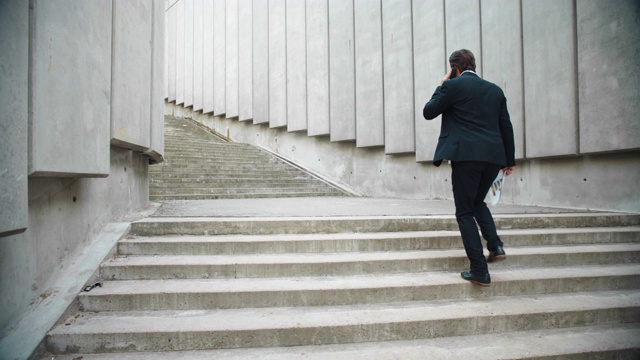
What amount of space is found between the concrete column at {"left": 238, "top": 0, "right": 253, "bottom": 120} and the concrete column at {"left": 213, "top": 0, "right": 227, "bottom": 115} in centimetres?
133

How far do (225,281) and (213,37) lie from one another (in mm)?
13932

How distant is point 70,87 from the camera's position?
237 cm

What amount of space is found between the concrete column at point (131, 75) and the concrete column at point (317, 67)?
5209mm

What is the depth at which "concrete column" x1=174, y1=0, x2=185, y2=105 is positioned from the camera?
647 inches

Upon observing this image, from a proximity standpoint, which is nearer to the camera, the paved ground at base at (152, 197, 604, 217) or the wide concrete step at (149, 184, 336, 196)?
the paved ground at base at (152, 197, 604, 217)

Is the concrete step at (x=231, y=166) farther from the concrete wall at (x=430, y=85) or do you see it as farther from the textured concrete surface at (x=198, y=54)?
the textured concrete surface at (x=198, y=54)

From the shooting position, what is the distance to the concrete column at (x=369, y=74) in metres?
7.65

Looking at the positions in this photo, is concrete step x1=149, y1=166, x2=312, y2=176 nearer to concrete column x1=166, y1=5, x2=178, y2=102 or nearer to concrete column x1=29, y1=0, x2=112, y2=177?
concrete column x1=29, y1=0, x2=112, y2=177

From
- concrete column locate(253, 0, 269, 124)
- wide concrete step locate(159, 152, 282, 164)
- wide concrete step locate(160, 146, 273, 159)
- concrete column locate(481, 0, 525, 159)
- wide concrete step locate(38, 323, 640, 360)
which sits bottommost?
wide concrete step locate(38, 323, 640, 360)

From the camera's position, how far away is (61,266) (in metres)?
2.55

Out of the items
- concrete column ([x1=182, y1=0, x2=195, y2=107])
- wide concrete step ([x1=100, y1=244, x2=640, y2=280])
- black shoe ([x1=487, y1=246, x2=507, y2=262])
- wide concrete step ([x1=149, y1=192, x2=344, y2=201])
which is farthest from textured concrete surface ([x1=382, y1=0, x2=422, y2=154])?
concrete column ([x1=182, y1=0, x2=195, y2=107])

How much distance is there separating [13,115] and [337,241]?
2415 millimetres

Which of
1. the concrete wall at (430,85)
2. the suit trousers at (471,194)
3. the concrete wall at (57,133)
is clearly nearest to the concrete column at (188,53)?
the concrete wall at (430,85)

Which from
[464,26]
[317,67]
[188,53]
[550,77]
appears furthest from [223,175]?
[188,53]
